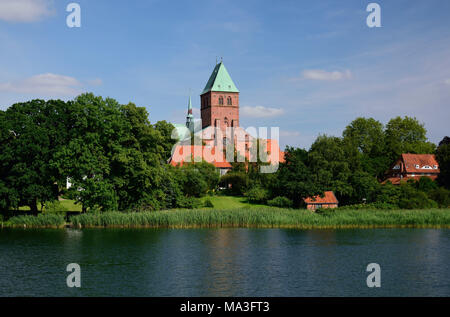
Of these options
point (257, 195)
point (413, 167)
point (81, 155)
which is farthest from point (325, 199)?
point (81, 155)

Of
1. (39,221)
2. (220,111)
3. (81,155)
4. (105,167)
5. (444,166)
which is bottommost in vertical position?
(39,221)

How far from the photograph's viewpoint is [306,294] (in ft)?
70.2

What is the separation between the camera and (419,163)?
8712cm

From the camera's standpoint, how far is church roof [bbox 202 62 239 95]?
377ft

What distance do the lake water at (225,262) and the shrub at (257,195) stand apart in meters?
25.0

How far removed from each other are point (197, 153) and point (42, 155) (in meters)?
35.5

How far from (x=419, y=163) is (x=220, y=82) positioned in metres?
48.9

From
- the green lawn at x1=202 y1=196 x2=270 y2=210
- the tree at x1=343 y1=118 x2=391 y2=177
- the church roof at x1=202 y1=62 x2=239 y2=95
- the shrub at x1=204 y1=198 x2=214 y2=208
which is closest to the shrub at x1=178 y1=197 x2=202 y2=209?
the shrub at x1=204 y1=198 x2=214 y2=208

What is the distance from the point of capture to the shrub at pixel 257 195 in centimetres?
6650

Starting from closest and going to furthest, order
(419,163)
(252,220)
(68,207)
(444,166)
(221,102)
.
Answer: (252,220) → (68,207) → (444,166) → (419,163) → (221,102)

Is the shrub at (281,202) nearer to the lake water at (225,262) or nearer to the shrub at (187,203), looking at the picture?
the shrub at (187,203)

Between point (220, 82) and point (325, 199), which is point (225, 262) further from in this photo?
point (220, 82)

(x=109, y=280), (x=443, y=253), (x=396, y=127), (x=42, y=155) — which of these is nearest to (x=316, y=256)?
(x=443, y=253)

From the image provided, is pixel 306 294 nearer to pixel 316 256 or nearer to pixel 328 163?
pixel 316 256
